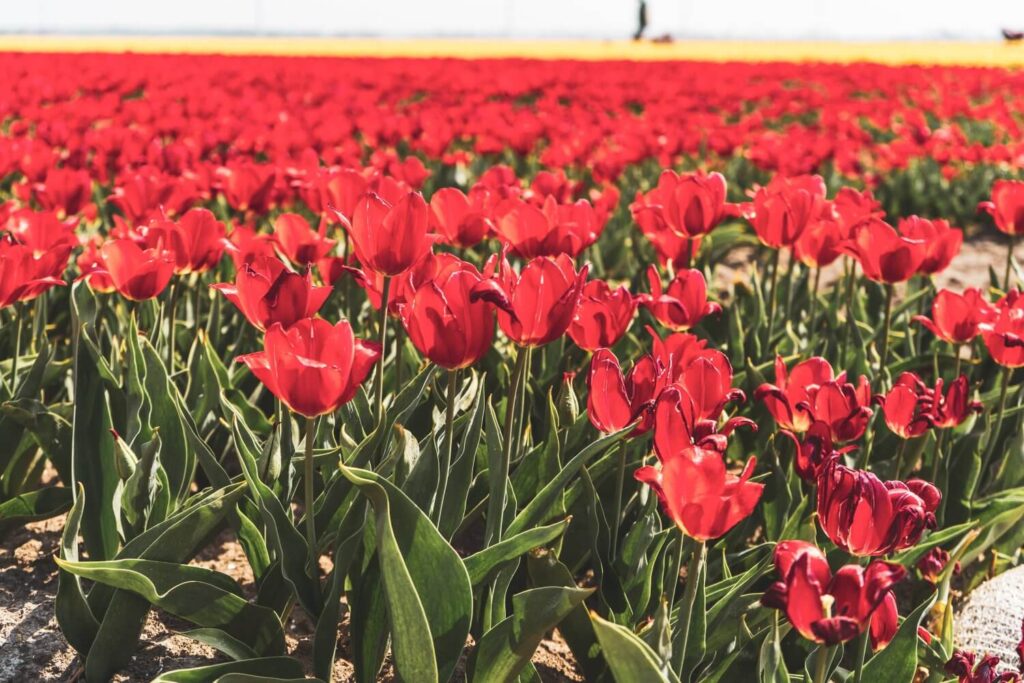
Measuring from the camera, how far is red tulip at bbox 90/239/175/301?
7.56 feet

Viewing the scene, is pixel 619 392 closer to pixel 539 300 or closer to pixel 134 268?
pixel 539 300

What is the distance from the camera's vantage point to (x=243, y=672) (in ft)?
5.50

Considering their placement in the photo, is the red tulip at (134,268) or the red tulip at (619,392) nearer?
the red tulip at (619,392)

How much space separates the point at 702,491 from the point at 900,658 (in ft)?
2.05

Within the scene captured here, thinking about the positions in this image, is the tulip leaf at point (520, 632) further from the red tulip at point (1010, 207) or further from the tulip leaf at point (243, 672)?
the red tulip at point (1010, 207)

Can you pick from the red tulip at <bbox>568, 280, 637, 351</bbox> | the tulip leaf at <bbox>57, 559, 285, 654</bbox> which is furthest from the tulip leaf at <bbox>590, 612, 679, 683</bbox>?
the red tulip at <bbox>568, 280, 637, 351</bbox>

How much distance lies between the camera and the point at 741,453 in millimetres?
2988

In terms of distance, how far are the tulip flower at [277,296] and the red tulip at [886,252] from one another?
1542 millimetres

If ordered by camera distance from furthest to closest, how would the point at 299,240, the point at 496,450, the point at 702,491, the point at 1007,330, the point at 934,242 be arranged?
the point at 934,242
the point at 299,240
the point at 1007,330
the point at 496,450
the point at 702,491

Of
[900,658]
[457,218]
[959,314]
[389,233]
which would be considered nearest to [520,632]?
[900,658]

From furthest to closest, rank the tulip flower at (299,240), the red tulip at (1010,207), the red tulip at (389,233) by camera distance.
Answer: the red tulip at (1010,207) → the tulip flower at (299,240) → the red tulip at (389,233)

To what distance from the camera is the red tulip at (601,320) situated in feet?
6.88

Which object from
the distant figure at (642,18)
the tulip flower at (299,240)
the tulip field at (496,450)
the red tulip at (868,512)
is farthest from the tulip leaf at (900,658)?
the distant figure at (642,18)

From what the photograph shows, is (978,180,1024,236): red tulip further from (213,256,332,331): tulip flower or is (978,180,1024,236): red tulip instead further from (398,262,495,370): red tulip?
(213,256,332,331): tulip flower
